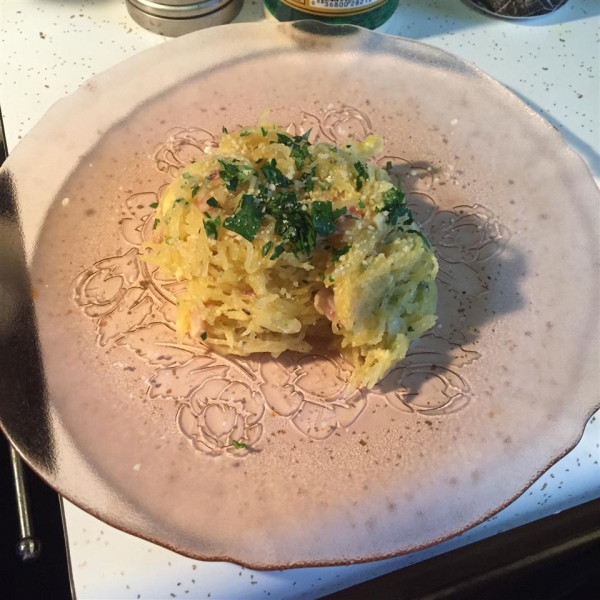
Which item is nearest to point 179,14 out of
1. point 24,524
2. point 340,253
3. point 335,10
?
point 335,10

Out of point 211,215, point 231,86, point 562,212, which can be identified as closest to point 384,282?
point 211,215

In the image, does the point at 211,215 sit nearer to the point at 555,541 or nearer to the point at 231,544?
the point at 231,544

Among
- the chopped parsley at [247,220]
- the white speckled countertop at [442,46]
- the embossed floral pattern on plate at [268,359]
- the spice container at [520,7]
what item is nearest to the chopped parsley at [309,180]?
the chopped parsley at [247,220]

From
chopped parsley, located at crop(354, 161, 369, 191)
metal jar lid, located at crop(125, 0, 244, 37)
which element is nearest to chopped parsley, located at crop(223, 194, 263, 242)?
chopped parsley, located at crop(354, 161, 369, 191)

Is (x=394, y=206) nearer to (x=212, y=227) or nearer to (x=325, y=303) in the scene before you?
(x=325, y=303)

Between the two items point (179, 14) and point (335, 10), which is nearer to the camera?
point (335, 10)

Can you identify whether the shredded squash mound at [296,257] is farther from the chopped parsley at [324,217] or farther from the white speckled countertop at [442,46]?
the white speckled countertop at [442,46]
